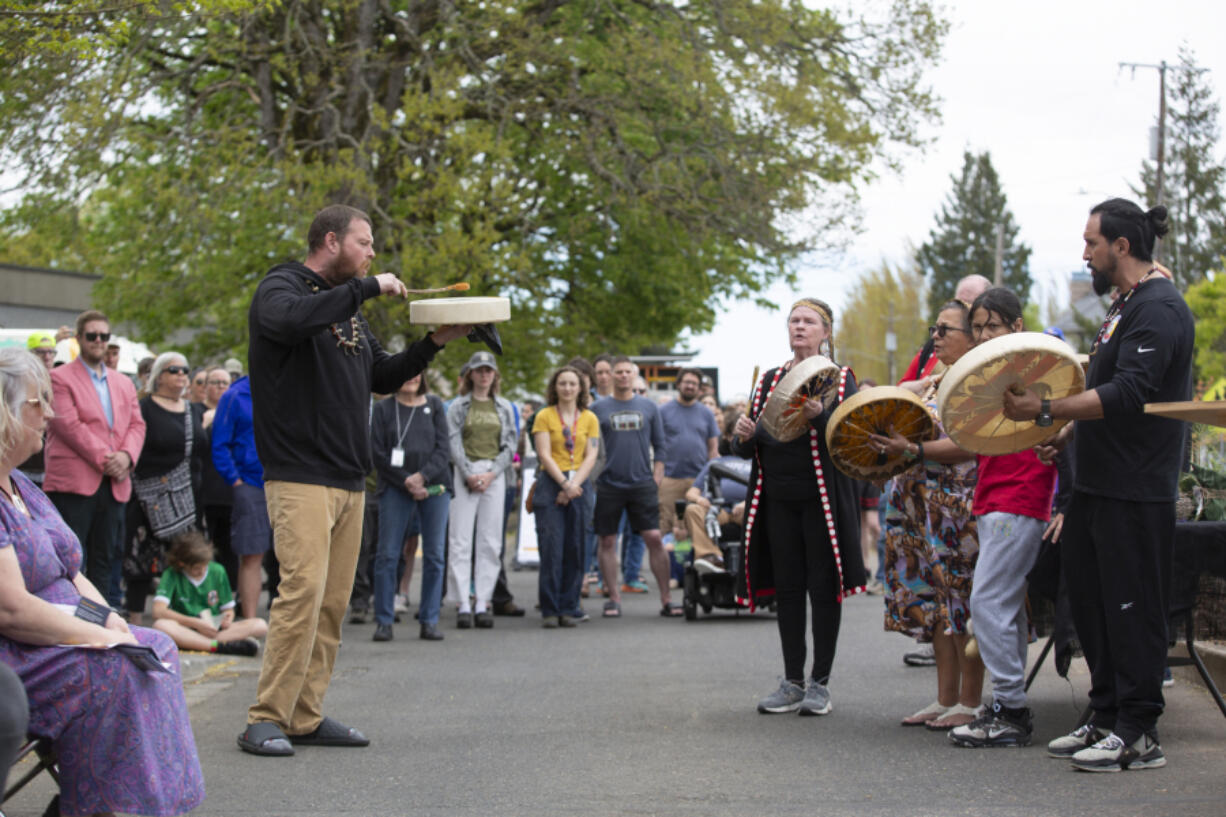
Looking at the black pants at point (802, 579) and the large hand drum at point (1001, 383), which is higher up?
the large hand drum at point (1001, 383)

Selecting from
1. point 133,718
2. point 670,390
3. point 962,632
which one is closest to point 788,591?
point 962,632

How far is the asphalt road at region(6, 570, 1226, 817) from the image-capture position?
500 cm

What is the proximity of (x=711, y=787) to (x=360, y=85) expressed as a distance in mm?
15958

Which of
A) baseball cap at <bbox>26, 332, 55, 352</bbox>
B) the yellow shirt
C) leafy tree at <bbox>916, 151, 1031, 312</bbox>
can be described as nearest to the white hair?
baseball cap at <bbox>26, 332, 55, 352</bbox>

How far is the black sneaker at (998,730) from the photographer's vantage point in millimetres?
5969

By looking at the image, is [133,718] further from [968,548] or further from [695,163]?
[695,163]

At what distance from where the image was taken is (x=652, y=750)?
5996mm

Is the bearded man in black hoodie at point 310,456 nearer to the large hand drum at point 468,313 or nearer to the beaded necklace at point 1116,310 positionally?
the large hand drum at point 468,313

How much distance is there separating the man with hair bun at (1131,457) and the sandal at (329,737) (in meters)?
3.02

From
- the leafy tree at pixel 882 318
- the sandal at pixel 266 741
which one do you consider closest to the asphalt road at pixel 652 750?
the sandal at pixel 266 741

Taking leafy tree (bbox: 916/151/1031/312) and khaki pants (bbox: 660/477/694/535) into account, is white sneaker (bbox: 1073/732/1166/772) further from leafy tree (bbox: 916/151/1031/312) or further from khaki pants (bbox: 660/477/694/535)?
leafy tree (bbox: 916/151/1031/312)

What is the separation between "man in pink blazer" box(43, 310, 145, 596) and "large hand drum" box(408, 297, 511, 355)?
3708 millimetres

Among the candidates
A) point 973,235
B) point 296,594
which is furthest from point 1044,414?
→ point 973,235

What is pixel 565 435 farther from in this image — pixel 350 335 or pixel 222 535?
pixel 350 335
